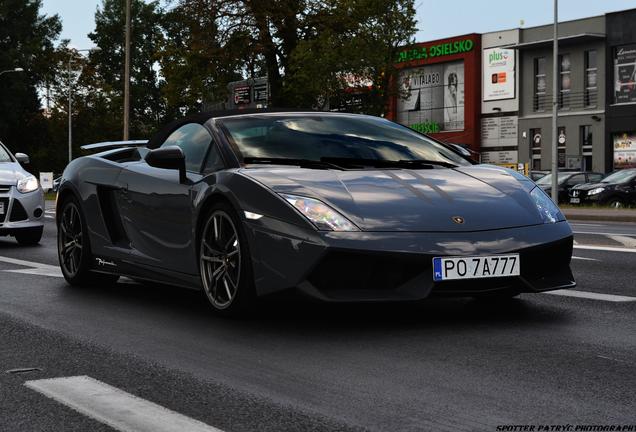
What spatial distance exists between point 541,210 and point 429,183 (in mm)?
653

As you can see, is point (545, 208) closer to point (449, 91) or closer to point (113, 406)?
point (113, 406)

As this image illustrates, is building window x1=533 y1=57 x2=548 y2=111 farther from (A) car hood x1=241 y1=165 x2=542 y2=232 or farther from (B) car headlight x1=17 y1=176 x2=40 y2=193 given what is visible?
(A) car hood x1=241 y1=165 x2=542 y2=232

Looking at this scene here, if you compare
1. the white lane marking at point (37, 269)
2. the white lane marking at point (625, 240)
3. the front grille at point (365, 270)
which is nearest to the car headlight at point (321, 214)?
the front grille at point (365, 270)

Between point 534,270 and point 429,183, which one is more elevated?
point 429,183

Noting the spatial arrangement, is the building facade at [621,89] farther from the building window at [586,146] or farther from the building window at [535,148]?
the building window at [535,148]

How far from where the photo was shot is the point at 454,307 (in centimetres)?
666

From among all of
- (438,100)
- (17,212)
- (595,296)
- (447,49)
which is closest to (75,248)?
(595,296)

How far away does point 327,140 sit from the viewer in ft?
22.2

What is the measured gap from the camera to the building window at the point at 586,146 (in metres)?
50.8

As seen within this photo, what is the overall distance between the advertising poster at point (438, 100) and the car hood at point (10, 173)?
4427cm

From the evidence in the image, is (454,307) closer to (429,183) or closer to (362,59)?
(429,183)

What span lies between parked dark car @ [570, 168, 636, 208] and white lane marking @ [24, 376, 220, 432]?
89.3ft

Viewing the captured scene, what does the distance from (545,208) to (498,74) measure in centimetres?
5073

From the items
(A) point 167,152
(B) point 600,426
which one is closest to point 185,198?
(A) point 167,152
